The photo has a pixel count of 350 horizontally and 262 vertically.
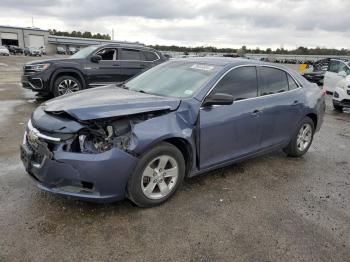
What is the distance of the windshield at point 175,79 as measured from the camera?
409 cm

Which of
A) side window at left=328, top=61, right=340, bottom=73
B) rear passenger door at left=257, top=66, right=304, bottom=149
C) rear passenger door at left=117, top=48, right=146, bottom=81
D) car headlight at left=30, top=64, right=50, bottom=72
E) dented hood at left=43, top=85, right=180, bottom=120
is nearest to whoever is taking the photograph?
dented hood at left=43, top=85, right=180, bottom=120

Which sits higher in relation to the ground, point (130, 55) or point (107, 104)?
point (130, 55)

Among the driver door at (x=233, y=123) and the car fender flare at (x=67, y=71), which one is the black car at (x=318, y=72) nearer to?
the car fender flare at (x=67, y=71)

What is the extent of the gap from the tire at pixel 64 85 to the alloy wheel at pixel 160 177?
261 inches

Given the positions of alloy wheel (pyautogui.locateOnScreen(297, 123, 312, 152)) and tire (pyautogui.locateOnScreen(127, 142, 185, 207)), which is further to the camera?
alloy wheel (pyautogui.locateOnScreen(297, 123, 312, 152))

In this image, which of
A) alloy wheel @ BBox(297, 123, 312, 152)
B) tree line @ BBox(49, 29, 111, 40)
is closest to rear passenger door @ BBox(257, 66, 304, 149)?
alloy wheel @ BBox(297, 123, 312, 152)

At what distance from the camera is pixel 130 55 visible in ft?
33.6

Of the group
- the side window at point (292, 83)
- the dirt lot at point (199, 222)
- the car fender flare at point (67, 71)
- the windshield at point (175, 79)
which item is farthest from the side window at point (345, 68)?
the windshield at point (175, 79)

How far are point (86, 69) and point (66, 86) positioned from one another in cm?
76

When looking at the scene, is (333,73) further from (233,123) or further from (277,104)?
(233,123)

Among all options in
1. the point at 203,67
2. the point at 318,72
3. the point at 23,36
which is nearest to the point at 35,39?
the point at 23,36

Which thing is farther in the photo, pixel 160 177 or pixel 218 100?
pixel 218 100

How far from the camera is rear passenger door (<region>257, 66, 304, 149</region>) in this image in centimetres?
465

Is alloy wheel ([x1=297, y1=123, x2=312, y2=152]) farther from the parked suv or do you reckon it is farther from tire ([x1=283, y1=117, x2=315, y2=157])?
the parked suv
